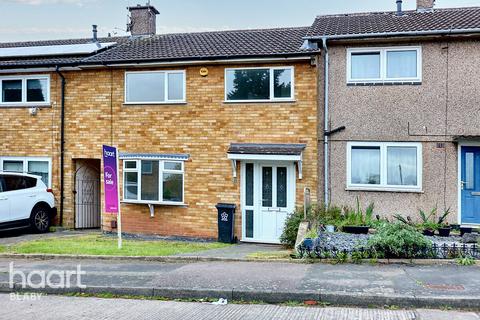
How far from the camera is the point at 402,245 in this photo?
934 centimetres

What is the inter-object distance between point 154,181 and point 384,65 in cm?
712

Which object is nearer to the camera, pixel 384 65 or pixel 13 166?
pixel 384 65

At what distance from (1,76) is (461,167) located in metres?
14.1

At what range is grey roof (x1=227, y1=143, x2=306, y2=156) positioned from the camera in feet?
43.3

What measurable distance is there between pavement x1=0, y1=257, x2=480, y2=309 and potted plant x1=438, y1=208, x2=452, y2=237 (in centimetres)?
284

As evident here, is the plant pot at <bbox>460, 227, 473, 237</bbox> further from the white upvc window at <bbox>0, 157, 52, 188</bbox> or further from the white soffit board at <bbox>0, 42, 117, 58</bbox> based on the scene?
the white soffit board at <bbox>0, 42, 117, 58</bbox>

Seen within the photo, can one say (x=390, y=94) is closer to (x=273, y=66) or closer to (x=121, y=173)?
(x=273, y=66)

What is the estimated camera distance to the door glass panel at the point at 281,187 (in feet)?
45.3

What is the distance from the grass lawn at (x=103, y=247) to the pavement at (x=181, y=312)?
328 centimetres

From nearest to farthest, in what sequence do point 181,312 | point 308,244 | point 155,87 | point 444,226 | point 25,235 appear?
point 181,312, point 308,244, point 444,226, point 25,235, point 155,87

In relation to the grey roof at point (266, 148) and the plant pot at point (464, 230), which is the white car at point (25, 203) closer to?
the grey roof at point (266, 148)

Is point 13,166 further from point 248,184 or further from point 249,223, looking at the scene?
point 249,223

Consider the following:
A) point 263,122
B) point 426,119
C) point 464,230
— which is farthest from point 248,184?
point 464,230

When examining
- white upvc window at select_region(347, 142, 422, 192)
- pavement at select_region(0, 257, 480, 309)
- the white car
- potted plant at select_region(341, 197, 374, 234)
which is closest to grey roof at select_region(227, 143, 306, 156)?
white upvc window at select_region(347, 142, 422, 192)
